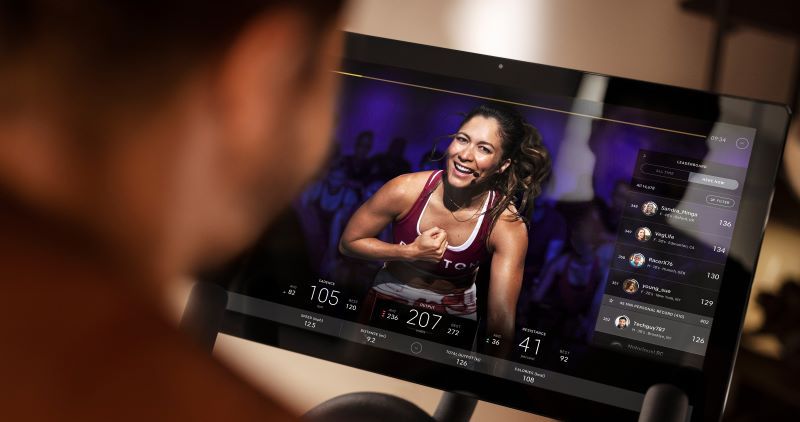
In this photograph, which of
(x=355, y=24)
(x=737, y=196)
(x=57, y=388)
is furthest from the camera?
(x=355, y=24)

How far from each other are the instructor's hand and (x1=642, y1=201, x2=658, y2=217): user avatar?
0.68ft

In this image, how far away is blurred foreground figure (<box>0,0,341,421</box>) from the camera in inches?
5.4

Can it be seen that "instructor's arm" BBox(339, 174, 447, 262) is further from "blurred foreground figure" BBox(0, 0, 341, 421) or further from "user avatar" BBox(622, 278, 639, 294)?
"user avatar" BBox(622, 278, 639, 294)

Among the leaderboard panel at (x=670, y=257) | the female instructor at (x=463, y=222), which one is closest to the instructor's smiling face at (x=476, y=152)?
the female instructor at (x=463, y=222)

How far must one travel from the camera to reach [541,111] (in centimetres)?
77

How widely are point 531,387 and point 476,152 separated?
0.25 metres

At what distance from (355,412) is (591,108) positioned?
0.44 metres

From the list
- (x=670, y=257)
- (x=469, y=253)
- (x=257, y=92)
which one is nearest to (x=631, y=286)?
(x=670, y=257)

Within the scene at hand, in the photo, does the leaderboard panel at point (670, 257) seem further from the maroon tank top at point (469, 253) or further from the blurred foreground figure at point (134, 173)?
the blurred foreground figure at point (134, 173)

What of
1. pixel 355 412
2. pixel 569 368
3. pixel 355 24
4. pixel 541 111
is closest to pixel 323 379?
pixel 355 412

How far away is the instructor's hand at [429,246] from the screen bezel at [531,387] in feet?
0.35

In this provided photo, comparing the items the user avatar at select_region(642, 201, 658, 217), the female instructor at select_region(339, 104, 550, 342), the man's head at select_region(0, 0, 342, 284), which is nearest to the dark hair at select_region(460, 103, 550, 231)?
the female instructor at select_region(339, 104, 550, 342)

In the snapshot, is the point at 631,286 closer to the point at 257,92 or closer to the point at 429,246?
the point at 429,246

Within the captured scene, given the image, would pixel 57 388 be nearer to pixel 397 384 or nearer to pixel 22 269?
pixel 22 269
